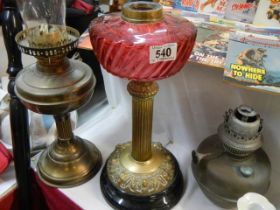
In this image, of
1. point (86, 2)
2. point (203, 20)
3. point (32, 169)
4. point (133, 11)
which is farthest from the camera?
point (86, 2)

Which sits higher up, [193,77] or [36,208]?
[193,77]

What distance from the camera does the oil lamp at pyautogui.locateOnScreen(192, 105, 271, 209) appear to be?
0.60 metres

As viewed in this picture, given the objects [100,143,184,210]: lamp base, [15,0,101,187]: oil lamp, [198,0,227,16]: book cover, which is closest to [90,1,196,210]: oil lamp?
[100,143,184,210]: lamp base

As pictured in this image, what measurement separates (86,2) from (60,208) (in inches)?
37.3

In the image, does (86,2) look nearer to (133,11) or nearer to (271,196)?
(133,11)

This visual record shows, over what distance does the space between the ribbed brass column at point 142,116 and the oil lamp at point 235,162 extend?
12cm

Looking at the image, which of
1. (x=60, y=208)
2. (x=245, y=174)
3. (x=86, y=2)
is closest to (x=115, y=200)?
(x=60, y=208)

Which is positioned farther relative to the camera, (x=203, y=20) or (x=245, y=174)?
(x=203, y=20)

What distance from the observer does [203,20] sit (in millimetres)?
718

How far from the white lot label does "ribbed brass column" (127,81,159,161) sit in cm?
11

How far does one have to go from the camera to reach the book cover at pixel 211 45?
0.60 m

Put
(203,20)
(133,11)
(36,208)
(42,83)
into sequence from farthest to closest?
(36,208)
(203,20)
(42,83)
(133,11)

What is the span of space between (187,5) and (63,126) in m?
0.44

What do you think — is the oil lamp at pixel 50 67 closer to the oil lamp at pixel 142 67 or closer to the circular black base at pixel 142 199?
the oil lamp at pixel 142 67
